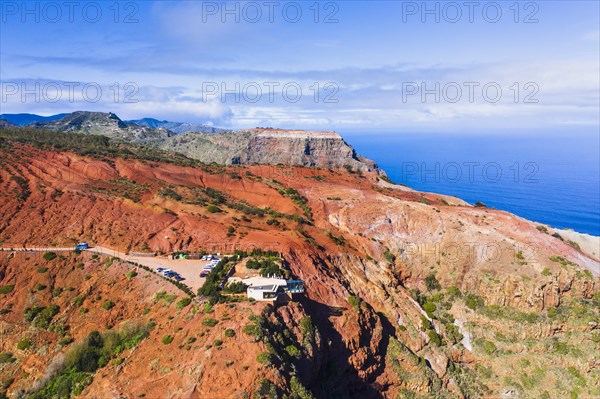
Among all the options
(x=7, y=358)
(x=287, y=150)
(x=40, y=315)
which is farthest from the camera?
(x=287, y=150)

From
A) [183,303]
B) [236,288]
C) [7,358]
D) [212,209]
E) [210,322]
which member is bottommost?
[7,358]

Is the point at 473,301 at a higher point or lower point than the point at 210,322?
lower

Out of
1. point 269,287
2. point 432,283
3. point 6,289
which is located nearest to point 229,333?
point 269,287

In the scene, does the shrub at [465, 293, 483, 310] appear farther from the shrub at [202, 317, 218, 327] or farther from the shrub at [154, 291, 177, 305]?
the shrub at [154, 291, 177, 305]

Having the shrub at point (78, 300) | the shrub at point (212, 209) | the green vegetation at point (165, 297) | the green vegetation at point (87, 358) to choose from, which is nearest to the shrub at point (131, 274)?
the green vegetation at point (165, 297)

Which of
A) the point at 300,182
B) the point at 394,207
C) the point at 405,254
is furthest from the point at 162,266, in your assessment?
the point at 300,182


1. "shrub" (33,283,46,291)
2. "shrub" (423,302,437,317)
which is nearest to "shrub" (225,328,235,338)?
"shrub" (33,283,46,291)

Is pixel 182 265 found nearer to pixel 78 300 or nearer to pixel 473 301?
pixel 78 300

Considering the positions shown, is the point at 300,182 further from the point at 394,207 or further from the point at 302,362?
the point at 302,362
